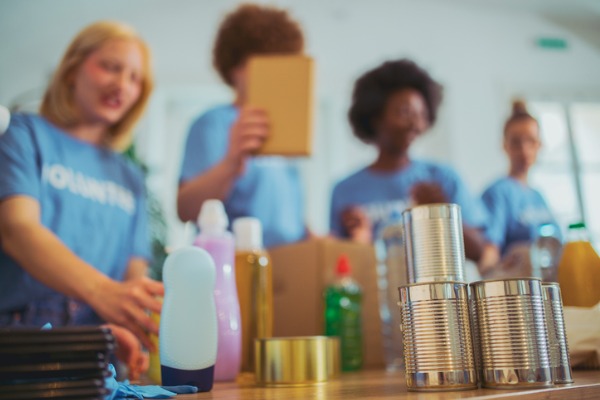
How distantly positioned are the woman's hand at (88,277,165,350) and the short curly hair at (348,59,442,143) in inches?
48.0

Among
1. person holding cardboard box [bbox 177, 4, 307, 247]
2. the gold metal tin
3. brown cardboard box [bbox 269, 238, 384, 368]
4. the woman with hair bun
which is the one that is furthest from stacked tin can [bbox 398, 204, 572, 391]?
the woman with hair bun

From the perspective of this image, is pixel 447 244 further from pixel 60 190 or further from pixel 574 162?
pixel 574 162

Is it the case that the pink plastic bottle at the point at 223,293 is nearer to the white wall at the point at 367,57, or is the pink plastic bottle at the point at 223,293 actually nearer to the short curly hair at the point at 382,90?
the white wall at the point at 367,57

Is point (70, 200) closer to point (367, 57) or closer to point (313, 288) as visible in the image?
point (313, 288)

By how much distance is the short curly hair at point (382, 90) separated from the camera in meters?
1.81

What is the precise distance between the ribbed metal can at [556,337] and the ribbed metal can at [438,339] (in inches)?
2.9

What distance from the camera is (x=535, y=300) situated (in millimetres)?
469

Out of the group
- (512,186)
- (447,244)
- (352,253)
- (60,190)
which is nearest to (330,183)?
(512,186)

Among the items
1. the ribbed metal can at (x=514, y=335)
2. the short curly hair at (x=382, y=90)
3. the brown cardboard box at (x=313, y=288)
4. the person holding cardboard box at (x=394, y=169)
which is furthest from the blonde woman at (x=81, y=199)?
the short curly hair at (x=382, y=90)

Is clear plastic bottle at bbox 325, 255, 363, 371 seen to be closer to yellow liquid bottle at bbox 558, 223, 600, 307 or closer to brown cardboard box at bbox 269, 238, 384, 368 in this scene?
brown cardboard box at bbox 269, 238, 384, 368

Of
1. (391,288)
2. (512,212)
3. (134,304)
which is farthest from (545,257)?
(134,304)

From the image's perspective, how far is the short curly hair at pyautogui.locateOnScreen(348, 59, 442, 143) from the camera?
181cm

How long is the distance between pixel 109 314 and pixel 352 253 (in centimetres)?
48

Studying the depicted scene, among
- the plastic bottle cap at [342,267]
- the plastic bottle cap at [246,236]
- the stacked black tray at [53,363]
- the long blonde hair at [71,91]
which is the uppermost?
the long blonde hair at [71,91]
